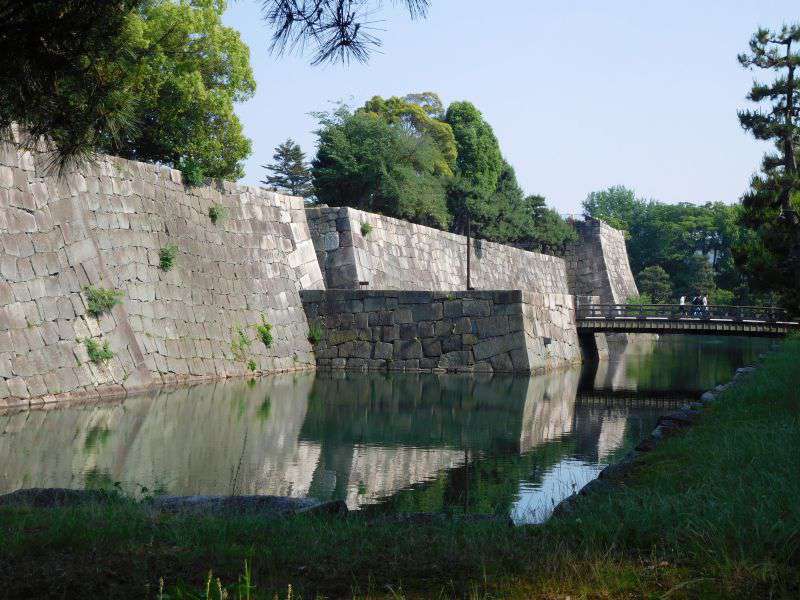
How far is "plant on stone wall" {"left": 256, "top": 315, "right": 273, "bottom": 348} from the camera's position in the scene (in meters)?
21.8

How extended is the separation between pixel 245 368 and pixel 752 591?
17967 millimetres

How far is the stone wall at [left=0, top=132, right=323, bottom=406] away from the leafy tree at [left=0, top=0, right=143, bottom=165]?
506 cm

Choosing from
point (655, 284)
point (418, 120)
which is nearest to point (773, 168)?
point (418, 120)

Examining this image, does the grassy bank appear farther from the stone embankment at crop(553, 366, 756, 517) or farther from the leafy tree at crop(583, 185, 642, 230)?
the leafy tree at crop(583, 185, 642, 230)

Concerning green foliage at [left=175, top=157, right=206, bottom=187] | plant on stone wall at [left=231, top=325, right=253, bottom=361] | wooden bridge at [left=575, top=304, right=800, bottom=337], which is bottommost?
plant on stone wall at [left=231, top=325, right=253, bottom=361]

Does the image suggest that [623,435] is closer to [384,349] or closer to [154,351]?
[154,351]

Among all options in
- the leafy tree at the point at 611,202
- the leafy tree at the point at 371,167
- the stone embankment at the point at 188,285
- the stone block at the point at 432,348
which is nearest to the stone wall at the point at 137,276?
the stone embankment at the point at 188,285

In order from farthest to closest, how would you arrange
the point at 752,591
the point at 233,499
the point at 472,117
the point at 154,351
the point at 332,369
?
the point at 472,117 < the point at 332,369 < the point at 154,351 < the point at 233,499 < the point at 752,591

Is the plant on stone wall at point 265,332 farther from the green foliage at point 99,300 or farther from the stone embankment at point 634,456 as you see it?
the stone embankment at point 634,456

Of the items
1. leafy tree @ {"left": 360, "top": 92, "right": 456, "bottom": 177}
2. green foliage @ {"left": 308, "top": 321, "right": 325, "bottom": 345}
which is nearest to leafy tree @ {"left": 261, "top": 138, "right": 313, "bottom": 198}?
leafy tree @ {"left": 360, "top": 92, "right": 456, "bottom": 177}

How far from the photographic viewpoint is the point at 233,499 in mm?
6059

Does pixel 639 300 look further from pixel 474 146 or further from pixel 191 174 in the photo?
pixel 191 174

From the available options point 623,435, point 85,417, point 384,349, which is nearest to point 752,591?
point 623,435

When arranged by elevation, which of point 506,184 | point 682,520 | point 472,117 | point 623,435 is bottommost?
point 623,435
